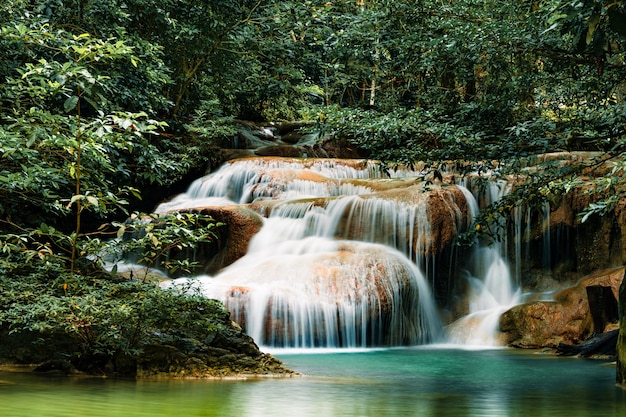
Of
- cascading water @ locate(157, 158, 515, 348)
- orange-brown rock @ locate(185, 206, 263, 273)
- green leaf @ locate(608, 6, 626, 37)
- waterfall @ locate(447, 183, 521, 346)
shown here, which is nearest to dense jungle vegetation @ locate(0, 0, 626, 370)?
green leaf @ locate(608, 6, 626, 37)

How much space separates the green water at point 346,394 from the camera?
544 centimetres

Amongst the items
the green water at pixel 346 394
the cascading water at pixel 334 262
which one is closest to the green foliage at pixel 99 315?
the green water at pixel 346 394

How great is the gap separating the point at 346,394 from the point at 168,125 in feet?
11.2

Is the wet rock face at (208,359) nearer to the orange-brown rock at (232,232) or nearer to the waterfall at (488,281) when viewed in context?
the waterfall at (488,281)

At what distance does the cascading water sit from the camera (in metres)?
12.2

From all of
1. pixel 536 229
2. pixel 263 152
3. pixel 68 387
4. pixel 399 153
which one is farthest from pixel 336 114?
pixel 263 152

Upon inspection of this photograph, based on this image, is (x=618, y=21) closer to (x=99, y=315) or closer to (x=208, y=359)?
(x=99, y=315)

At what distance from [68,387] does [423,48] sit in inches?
220

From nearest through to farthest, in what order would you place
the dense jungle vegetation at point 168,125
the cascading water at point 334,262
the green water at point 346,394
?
the green water at point 346,394 → the dense jungle vegetation at point 168,125 → the cascading water at point 334,262

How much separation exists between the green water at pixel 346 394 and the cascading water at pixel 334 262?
3140 millimetres

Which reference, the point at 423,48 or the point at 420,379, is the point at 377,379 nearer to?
the point at 420,379

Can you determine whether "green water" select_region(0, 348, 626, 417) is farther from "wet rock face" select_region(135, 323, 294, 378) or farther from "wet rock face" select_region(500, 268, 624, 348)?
"wet rock face" select_region(500, 268, 624, 348)

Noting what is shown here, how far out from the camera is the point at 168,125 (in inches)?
304

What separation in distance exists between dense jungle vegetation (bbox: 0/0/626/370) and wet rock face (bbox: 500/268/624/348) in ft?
11.5
